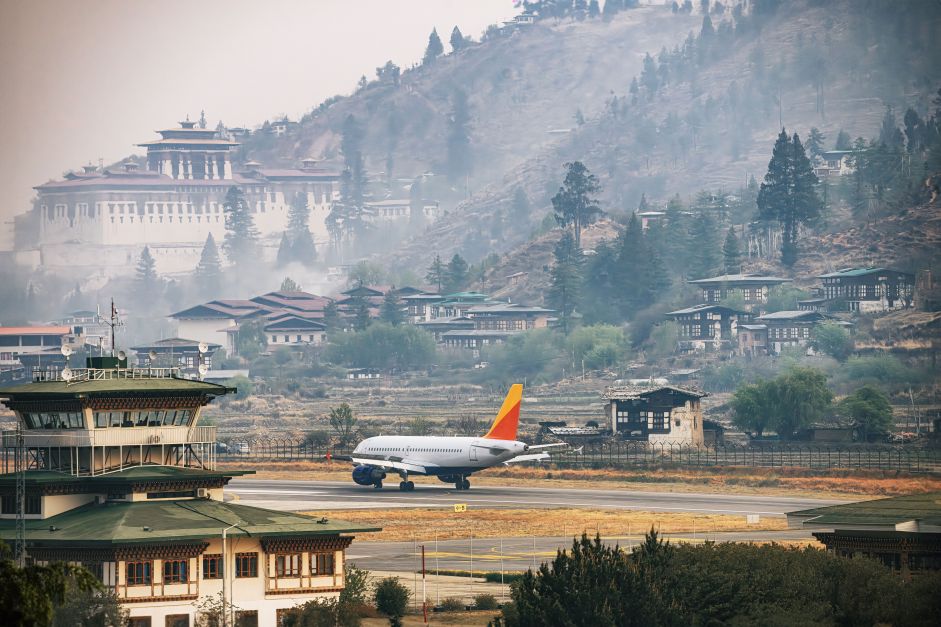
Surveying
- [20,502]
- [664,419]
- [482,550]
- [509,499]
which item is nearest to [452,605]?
[20,502]

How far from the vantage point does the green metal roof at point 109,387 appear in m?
78.1

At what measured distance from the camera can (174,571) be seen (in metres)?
72.7

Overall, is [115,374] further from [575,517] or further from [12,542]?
[575,517]

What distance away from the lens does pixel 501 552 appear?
10656 cm

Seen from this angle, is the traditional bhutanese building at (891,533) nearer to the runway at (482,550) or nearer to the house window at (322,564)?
the runway at (482,550)

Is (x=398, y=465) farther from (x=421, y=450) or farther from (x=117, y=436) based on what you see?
(x=117, y=436)

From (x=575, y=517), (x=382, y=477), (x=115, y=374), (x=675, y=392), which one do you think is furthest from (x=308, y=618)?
(x=675, y=392)

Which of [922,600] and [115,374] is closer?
[922,600]

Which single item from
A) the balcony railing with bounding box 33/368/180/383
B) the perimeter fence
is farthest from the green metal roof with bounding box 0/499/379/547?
the perimeter fence

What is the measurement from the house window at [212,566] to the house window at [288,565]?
2447mm

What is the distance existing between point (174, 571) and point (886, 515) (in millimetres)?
33598

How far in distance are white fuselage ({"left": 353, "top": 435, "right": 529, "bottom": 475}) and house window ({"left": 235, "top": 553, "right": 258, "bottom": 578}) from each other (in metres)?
71.5

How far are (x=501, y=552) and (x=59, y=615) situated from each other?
136 ft

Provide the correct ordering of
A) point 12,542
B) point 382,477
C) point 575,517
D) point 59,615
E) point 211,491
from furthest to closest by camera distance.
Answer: point 382,477, point 575,517, point 211,491, point 12,542, point 59,615
